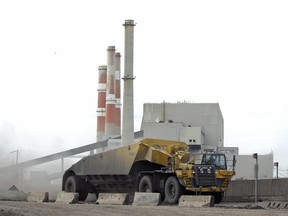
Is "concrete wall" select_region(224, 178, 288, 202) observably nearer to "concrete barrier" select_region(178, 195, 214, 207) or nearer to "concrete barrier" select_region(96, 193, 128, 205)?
"concrete barrier" select_region(178, 195, 214, 207)

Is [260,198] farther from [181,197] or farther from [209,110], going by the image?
[209,110]

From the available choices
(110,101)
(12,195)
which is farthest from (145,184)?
(110,101)

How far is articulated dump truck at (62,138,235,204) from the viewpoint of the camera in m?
35.2

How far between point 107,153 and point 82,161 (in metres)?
3.08

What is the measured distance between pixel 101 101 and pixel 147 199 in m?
69.2

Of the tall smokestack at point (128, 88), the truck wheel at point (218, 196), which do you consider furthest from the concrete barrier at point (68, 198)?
the tall smokestack at point (128, 88)

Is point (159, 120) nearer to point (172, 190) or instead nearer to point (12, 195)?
point (12, 195)

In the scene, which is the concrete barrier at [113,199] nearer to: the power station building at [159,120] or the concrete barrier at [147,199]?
the concrete barrier at [147,199]

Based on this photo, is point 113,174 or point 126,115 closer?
point 113,174

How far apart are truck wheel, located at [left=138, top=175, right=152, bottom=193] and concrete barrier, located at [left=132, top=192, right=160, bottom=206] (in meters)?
2.04

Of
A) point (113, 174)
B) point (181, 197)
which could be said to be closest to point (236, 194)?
point (113, 174)

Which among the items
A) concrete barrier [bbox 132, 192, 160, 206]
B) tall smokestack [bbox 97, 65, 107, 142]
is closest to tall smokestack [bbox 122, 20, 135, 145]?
tall smokestack [bbox 97, 65, 107, 142]

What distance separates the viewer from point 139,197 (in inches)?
1356

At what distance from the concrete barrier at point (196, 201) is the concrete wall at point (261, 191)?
8.26 metres
